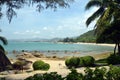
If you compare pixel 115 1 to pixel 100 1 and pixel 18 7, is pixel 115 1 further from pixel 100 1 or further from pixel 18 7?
pixel 18 7

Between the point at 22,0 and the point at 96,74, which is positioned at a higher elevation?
the point at 22,0

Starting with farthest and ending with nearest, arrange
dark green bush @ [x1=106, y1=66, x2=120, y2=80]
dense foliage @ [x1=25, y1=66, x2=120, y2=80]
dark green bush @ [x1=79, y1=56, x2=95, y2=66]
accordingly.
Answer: dark green bush @ [x1=79, y1=56, x2=95, y2=66] → dark green bush @ [x1=106, y1=66, x2=120, y2=80] → dense foliage @ [x1=25, y1=66, x2=120, y2=80]

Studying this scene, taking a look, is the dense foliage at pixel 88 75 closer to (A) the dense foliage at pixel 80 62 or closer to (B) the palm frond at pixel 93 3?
(A) the dense foliage at pixel 80 62

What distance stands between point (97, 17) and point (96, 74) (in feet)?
116

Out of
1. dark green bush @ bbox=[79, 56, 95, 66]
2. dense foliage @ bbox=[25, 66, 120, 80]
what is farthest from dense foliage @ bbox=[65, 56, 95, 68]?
dense foliage @ bbox=[25, 66, 120, 80]

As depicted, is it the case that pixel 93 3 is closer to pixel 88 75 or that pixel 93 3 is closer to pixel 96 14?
pixel 96 14

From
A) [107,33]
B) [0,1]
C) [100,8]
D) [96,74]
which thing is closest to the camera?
[96,74]

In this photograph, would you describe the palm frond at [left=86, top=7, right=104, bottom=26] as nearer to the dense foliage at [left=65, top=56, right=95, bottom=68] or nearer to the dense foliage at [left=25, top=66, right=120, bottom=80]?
the dense foliage at [left=65, top=56, right=95, bottom=68]

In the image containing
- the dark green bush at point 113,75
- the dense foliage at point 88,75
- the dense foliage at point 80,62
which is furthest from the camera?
the dense foliage at point 80,62

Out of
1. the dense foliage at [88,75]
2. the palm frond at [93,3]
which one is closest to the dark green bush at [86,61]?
the palm frond at [93,3]

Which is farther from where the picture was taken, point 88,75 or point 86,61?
point 86,61

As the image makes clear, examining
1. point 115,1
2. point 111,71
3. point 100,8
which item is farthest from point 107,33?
point 111,71

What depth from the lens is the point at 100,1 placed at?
148ft

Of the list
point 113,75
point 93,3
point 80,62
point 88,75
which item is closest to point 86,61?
point 80,62
